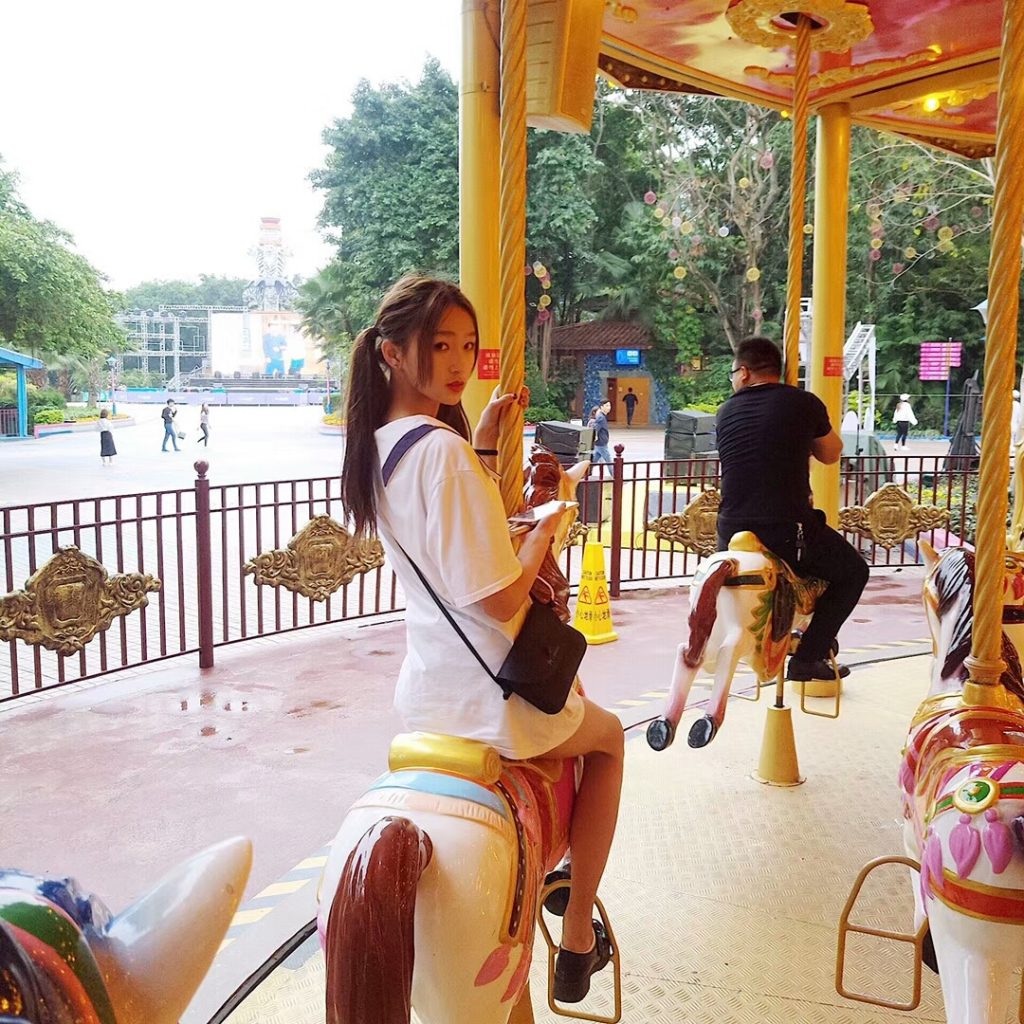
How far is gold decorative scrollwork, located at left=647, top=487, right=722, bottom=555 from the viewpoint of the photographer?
7203 mm

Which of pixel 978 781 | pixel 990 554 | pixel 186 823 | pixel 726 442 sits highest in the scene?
pixel 726 442

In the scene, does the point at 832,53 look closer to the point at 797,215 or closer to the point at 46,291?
the point at 797,215

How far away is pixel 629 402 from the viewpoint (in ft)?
88.2

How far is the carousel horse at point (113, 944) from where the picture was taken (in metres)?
Answer: 0.75

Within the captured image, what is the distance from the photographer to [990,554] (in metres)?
1.79

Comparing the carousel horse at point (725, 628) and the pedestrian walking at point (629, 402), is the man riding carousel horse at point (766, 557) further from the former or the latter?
the pedestrian walking at point (629, 402)

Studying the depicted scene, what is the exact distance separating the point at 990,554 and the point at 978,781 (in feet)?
1.52

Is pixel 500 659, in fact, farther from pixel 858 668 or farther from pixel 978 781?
pixel 858 668

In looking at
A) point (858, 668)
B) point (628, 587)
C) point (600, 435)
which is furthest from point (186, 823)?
point (600, 435)

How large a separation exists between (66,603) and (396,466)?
386 cm

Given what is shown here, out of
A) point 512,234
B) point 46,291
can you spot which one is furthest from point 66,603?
point 46,291

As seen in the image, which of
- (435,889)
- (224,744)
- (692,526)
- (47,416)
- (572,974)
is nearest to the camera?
(435,889)

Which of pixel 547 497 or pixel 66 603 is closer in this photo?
pixel 547 497

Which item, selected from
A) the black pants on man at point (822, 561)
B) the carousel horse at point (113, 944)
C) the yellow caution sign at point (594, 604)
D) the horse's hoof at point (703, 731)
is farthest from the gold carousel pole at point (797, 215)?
the yellow caution sign at point (594, 604)
